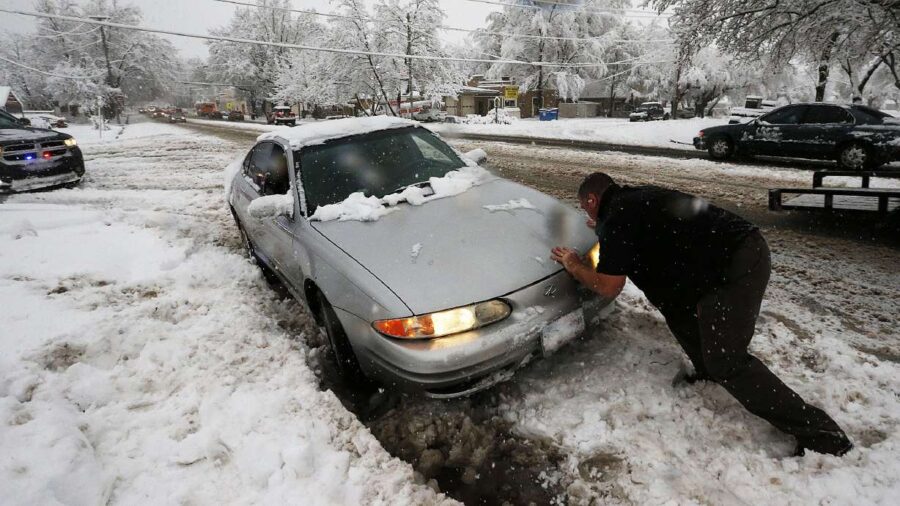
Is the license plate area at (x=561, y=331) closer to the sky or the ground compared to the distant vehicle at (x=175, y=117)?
closer to the ground

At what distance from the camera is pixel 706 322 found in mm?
2236

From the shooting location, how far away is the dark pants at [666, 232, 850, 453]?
2.15 meters

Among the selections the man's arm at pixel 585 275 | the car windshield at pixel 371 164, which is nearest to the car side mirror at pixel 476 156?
the car windshield at pixel 371 164

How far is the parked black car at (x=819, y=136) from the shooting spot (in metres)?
9.51

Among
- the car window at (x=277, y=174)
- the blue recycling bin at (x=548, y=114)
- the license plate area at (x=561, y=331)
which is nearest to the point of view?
the license plate area at (x=561, y=331)

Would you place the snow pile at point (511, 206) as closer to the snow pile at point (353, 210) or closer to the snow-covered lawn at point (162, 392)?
the snow pile at point (353, 210)

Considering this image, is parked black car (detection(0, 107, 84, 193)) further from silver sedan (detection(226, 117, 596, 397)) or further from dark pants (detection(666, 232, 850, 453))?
dark pants (detection(666, 232, 850, 453))

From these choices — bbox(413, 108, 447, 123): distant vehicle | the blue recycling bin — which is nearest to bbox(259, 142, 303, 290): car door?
bbox(413, 108, 447, 123): distant vehicle

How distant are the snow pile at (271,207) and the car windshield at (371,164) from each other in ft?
0.48

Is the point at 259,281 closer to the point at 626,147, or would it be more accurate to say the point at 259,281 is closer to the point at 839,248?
the point at 839,248

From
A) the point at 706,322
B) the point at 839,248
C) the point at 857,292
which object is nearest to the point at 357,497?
the point at 706,322

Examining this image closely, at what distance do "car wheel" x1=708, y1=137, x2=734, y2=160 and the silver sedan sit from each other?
1010cm

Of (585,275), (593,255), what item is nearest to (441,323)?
(585,275)

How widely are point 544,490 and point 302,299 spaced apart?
203 centimetres
